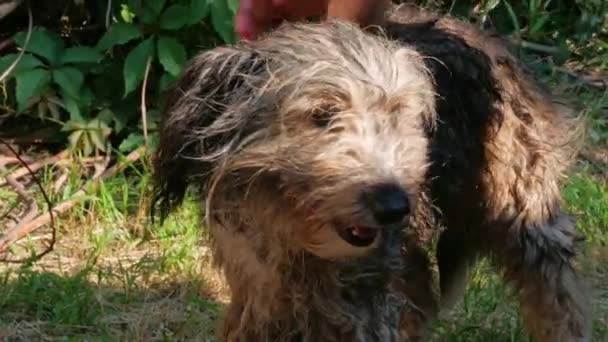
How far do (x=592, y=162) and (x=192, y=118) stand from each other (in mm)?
3516

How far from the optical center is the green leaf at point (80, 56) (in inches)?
230

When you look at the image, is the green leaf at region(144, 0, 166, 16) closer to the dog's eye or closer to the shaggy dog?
the shaggy dog

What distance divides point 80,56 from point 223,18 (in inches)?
33.5

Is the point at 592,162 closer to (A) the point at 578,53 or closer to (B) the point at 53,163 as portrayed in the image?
(A) the point at 578,53

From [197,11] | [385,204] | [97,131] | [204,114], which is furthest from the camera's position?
[97,131]

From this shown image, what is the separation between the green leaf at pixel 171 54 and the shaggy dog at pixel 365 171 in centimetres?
160

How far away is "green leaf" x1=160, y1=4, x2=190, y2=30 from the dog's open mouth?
2.59 metres

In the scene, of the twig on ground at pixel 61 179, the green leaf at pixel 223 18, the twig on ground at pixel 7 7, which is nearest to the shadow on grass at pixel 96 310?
the twig on ground at pixel 61 179

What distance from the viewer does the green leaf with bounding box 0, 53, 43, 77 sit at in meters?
5.73

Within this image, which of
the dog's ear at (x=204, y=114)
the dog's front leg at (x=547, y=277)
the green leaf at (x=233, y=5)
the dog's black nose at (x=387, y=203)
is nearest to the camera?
the dog's black nose at (x=387, y=203)

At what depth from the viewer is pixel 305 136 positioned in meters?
3.36

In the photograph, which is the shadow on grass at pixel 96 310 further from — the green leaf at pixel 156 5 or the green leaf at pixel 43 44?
the green leaf at pixel 156 5

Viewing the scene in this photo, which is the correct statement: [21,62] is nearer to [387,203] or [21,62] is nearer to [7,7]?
[7,7]

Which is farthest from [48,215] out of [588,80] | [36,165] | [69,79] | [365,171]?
[588,80]
